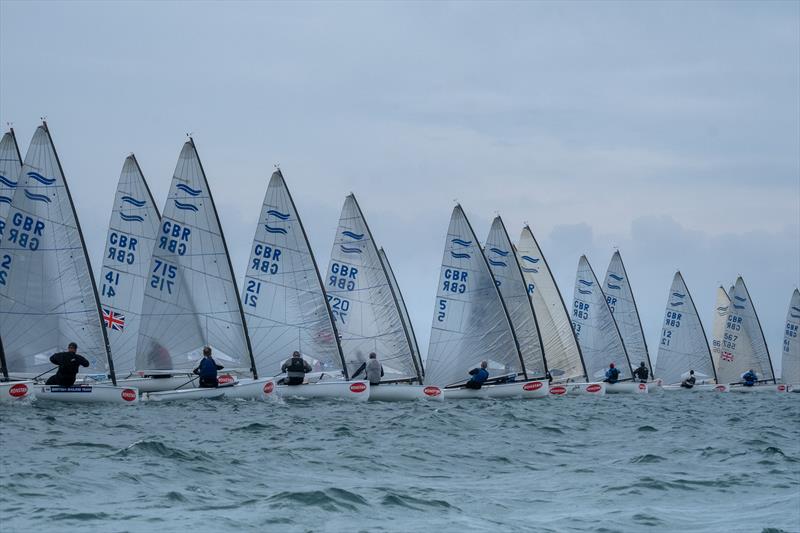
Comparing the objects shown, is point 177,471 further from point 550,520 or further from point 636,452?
point 636,452

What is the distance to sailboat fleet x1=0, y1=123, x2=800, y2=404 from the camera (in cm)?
3234

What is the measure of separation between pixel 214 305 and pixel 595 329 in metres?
28.5

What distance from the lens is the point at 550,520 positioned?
48.0 feet

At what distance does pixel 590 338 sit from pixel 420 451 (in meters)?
38.8

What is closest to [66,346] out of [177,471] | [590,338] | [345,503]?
[177,471]

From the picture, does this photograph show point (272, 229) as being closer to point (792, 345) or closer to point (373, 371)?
point (373, 371)

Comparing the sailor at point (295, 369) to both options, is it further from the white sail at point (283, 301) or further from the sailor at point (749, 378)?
the sailor at point (749, 378)

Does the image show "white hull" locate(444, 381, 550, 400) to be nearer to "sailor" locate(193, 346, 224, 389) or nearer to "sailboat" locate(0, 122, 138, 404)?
"sailor" locate(193, 346, 224, 389)

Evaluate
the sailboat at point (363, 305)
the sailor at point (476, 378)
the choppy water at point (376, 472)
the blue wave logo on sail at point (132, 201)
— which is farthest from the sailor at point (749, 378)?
the blue wave logo on sail at point (132, 201)

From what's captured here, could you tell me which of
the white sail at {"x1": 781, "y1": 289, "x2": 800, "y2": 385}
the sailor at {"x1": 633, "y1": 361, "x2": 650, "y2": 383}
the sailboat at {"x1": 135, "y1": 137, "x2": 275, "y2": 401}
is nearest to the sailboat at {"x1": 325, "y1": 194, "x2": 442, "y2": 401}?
the sailboat at {"x1": 135, "y1": 137, "x2": 275, "y2": 401}

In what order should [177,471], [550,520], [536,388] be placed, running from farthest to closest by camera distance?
[536,388] < [177,471] < [550,520]

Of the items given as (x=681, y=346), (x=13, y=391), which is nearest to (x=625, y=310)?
(x=681, y=346)

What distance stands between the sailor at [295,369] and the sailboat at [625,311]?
32359 mm

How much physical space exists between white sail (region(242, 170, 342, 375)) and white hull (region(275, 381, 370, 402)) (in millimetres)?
3875
